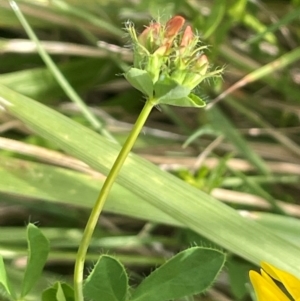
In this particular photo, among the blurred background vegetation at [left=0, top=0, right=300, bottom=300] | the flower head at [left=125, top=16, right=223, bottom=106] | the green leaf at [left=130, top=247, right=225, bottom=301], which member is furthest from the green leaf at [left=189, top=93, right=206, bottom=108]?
the blurred background vegetation at [left=0, top=0, right=300, bottom=300]

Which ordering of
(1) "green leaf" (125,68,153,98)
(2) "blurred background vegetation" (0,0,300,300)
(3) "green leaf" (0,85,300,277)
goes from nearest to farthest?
(1) "green leaf" (125,68,153,98) → (3) "green leaf" (0,85,300,277) → (2) "blurred background vegetation" (0,0,300,300)

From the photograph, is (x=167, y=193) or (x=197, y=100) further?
(x=167, y=193)

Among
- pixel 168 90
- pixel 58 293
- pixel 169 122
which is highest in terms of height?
pixel 169 122

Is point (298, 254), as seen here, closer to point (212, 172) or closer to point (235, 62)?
point (212, 172)

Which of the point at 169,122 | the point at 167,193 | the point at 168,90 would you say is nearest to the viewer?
the point at 168,90

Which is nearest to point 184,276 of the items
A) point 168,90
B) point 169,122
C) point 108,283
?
point 108,283

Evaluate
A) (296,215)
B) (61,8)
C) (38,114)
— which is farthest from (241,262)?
(61,8)

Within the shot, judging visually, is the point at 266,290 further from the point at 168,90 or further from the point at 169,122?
the point at 169,122

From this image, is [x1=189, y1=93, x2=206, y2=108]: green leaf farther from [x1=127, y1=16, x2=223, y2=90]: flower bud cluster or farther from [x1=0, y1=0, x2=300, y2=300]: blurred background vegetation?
[x1=0, y1=0, x2=300, y2=300]: blurred background vegetation
